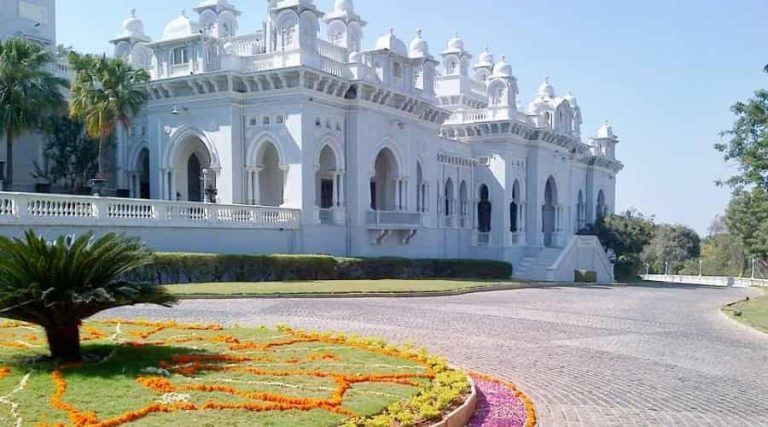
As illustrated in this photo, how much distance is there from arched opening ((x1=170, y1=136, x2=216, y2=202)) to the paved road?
48.1ft

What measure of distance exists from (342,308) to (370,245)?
15.4 m

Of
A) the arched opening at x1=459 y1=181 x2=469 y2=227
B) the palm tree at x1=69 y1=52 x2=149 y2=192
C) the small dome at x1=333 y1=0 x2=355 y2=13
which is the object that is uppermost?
the small dome at x1=333 y1=0 x2=355 y2=13

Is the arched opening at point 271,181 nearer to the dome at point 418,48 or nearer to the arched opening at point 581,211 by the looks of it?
the dome at point 418,48

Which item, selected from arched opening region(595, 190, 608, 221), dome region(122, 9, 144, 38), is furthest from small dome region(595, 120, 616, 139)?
dome region(122, 9, 144, 38)

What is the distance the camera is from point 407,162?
35.8m

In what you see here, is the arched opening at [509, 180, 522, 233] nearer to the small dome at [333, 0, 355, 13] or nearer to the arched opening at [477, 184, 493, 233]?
the arched opening at [477, 184, 493, 233]

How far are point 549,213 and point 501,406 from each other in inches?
1701

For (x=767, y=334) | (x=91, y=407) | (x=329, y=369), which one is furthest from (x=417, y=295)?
(x=91, y=407)

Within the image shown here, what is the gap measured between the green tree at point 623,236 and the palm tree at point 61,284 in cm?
4522

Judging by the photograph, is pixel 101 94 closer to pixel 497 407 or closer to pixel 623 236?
pixel 497 407

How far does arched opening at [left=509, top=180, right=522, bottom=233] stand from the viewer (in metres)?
44.5

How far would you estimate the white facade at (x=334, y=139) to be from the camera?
30.0 metres

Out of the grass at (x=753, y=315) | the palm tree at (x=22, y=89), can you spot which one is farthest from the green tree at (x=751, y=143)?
the palm tree at (x=22, y=89)

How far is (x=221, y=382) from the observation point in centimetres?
789
